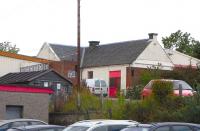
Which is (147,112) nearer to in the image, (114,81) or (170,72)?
(170,72)

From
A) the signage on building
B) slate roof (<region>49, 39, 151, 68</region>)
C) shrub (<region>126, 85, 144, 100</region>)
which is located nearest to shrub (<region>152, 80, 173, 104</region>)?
shrub (<region>126, 85, 144, 100</region>)

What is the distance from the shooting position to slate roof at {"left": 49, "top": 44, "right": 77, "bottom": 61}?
2655 inches

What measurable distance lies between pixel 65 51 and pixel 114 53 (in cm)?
917

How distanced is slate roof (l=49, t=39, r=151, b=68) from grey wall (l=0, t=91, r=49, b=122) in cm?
2190

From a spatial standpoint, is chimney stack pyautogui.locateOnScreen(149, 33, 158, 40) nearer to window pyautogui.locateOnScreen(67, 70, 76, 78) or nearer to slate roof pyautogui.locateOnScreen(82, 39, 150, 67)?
slate roof pyautogui.locateOnScreen(82, 39, 150, 67)

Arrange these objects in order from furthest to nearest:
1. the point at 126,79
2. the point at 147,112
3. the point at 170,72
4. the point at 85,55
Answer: the point at 85,55 → the point at 126,79 → the point at 170,72 → the point at 147,112

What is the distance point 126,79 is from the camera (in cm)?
5769

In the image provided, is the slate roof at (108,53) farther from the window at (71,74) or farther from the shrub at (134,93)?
the shrub at (134,93)

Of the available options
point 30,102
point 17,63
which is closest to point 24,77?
point 30,102

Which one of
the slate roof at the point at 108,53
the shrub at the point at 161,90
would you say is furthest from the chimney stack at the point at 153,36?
the shrub at the point at 161,90

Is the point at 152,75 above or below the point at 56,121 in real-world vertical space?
above

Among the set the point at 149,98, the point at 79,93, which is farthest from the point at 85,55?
the point at 149,98

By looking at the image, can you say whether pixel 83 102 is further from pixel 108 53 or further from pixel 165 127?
pixel 108 53

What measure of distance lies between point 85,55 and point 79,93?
29.5 m
